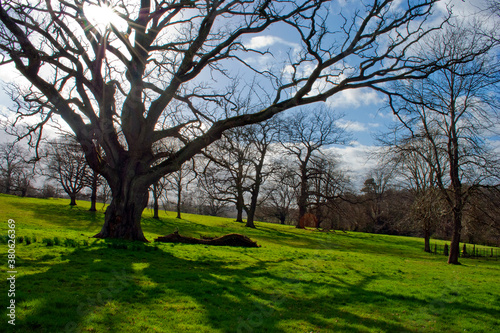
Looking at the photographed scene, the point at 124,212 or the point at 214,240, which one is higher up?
the point at 124,212

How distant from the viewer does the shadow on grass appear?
14.8 ft

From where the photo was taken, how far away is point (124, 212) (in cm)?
1275

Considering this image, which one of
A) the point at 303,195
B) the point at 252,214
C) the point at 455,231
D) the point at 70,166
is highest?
the point at 70,166

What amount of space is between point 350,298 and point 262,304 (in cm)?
238

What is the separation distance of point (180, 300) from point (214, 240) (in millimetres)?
10803

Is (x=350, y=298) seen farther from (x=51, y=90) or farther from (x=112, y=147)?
(x=51, y=90)

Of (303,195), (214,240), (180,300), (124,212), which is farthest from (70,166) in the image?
(180,300)

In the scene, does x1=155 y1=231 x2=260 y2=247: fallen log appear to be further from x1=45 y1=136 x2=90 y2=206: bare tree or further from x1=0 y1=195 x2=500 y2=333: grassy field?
x1=45 y1=136 x2=90 y2=206: bare tree

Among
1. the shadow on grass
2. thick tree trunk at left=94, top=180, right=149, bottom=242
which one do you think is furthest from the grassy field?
thick tree trunk at left=94, top=180, right=149, bottom=242

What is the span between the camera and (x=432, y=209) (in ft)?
55.5

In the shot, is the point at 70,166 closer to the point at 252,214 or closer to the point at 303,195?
the point at 252,214

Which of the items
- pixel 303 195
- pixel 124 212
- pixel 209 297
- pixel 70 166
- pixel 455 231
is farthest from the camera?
pixel 70 166

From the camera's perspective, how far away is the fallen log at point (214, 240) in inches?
601

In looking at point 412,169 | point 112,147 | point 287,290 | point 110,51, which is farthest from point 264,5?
point 412,169
